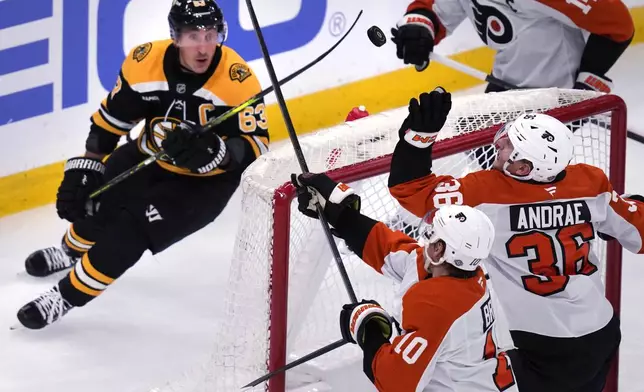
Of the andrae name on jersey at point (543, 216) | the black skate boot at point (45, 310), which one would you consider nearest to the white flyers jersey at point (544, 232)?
the andrae name on jersey at point (543, 216)

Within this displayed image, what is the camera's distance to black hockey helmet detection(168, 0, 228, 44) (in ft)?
11.0

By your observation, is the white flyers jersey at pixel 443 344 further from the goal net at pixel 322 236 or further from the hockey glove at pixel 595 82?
the hockey glove at pixel 595 82

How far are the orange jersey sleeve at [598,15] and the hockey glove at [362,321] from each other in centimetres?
146

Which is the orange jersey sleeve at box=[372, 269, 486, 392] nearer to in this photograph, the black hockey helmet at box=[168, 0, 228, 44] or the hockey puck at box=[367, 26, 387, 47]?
the hockey puck at box=[367, 26, 387, 47]

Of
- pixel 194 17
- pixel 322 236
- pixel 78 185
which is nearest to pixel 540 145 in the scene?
pixel 322 236

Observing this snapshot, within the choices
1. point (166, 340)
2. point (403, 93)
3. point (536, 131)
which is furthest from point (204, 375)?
point (403, 93)

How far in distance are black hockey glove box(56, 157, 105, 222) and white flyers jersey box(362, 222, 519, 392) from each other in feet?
4.62

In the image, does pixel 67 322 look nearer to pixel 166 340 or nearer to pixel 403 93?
pixel 166 340

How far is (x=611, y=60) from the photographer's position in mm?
3615

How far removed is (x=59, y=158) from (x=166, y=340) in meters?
1.03

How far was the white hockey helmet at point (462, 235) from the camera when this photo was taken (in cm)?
235

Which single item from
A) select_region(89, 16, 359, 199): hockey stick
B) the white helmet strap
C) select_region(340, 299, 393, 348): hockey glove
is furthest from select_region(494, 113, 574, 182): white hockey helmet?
select_region(89, 16, 359, 199): hockey stick

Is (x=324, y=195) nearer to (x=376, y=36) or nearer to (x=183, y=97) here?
(x=376, y=36)

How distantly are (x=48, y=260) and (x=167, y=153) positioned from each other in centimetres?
81
